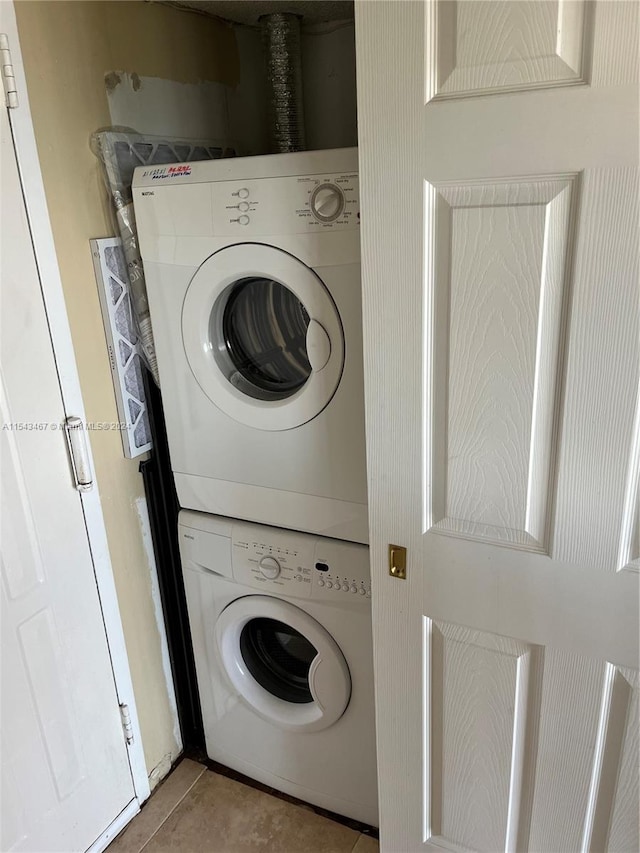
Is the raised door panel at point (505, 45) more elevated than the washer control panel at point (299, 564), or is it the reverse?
the raised door panel at point (505, 45)

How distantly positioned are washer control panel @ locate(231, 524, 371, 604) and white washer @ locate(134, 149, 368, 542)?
34mm

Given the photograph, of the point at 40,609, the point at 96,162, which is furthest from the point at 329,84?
the point at 40,609

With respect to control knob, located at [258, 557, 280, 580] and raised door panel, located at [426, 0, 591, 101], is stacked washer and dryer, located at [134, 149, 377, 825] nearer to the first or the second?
control knob, located at [258, 557, 280, 580]

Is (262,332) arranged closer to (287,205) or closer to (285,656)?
(287,205)

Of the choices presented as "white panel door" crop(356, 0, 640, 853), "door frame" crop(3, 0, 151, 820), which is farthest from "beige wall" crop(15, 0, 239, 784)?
"white panel door" crop(356, 0, 640, 853)

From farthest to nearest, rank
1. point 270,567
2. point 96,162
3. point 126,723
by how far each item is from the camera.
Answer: point 126,723
point 270,567
point 96,162

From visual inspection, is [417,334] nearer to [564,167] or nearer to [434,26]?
[564,167]

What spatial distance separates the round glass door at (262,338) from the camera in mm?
1448

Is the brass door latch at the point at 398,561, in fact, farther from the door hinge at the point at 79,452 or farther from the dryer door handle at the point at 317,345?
the door hinge at the point at 79,452

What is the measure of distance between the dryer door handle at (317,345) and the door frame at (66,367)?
536 mm

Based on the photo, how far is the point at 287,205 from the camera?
1271 mm

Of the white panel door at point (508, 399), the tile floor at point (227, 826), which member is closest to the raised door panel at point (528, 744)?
the white panel door at point (508, 399)

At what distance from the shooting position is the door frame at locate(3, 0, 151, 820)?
126cm

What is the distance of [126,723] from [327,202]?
4.53 ft
